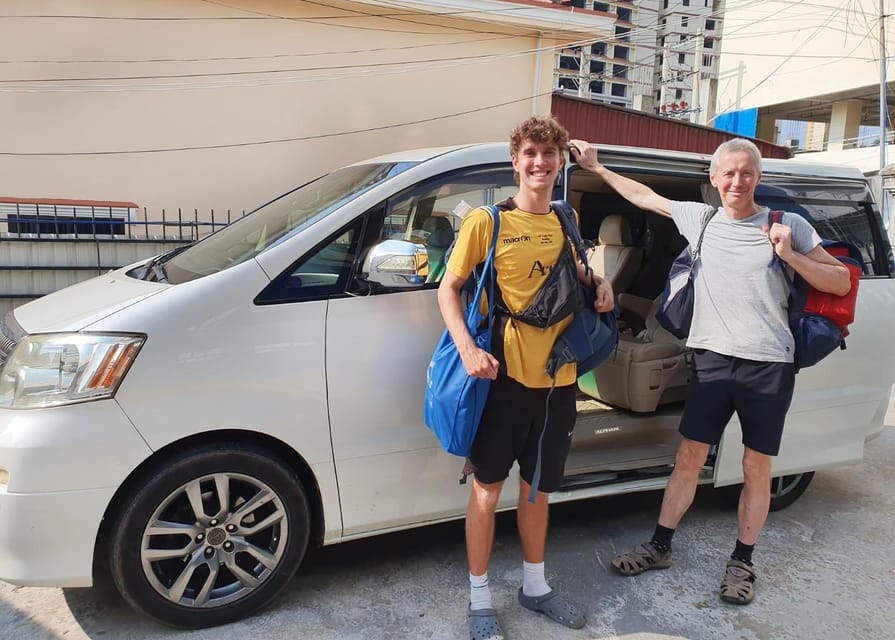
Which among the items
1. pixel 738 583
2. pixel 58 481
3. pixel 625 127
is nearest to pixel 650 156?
pixel 738 583

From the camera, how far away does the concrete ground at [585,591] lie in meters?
2.59

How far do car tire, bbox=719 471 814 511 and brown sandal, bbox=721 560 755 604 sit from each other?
0.90 meters

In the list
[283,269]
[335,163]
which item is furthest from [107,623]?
[335,163]

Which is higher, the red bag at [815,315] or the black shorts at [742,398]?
the red bag at [815,315]

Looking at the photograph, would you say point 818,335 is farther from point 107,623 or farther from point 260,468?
point 107,623

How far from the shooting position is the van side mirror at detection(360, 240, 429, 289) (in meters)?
2.61

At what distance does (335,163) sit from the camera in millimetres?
10086

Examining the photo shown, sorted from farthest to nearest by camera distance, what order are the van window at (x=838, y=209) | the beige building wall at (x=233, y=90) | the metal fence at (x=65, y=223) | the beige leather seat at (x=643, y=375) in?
the beige building wall at (x=233, y=90) < the metal fence at (x=65, y=223) < the beige leather seat at (x=643, y=375) < the van window at (x=838, y=209)

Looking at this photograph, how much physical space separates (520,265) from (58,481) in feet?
5.56

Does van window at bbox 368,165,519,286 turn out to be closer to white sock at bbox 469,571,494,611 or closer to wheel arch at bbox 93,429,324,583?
wheel arch at bbox 93,429,324,583

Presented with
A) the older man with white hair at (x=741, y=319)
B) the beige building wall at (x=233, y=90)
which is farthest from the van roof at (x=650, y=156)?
the beige building wall at (x=233, y=90)

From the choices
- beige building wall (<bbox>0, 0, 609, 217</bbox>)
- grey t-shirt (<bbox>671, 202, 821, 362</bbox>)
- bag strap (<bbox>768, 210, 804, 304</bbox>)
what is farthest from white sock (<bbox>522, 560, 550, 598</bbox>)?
beige building wall (<bbox>0, 0, 609, 217</bbox>)

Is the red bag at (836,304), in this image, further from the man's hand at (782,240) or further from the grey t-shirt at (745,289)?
the man's hand at (782,240)

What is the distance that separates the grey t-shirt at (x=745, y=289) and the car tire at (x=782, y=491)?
4.76 feet
